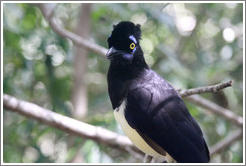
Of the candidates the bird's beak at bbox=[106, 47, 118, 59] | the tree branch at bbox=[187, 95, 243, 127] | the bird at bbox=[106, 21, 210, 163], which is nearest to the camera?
the bird's beak at bbox=[106, 47, 118, 59]

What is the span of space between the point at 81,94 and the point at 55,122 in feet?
5.96

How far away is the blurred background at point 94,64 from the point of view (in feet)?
17.5

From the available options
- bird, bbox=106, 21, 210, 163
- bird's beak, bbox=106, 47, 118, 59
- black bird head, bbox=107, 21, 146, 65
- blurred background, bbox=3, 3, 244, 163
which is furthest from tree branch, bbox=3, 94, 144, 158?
bird's beak, bbox=106, 47, 118, 59

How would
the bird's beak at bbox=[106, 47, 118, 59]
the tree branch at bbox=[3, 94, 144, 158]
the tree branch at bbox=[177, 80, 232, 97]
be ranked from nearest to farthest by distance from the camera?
1. the tree branch at bbox=[177, 80, 232, 97]
2. the bird's beak at bbox=[106, 47, 118, 59]
3. the tree branch at bbox=[3, 94, 144, 158]

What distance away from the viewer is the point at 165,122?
3.71 m

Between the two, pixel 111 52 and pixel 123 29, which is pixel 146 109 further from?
pixel 123 29

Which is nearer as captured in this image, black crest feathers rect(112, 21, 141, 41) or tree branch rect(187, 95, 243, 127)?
black crest feathers rect(112, 21, 141, 41)

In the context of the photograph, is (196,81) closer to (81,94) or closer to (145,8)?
(145,8)

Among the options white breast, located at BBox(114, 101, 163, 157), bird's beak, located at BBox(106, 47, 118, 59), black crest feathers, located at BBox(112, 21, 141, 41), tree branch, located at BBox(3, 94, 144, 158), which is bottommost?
tree branch, located at BBox(3, 94, 144, 158)

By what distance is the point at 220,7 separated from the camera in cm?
666

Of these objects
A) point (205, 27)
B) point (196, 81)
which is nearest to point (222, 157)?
point (196, 81)

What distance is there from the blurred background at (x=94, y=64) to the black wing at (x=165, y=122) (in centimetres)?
108

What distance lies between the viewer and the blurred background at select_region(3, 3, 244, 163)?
17.5ft

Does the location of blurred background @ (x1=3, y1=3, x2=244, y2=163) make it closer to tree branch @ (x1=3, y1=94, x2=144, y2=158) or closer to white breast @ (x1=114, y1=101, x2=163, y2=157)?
tree branch @ (x1=3, y1=94, x2=144, y2=158)
